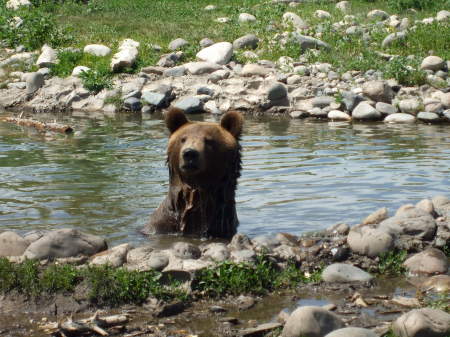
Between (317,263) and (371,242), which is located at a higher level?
(371,242)

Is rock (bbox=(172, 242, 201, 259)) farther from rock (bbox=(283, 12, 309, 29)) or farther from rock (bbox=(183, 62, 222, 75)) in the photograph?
rock (bbox=(283, 12, 309, 29))

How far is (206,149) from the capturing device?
7.35m

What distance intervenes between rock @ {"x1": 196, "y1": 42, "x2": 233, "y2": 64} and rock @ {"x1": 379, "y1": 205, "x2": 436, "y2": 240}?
12967mm

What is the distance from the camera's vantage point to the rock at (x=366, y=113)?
16341 mm

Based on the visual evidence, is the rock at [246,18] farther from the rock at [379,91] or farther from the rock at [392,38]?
the rock at [379,91]

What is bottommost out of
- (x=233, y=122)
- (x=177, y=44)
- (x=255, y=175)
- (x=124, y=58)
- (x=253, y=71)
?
(x=255, y=175)

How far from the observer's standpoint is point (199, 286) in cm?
574

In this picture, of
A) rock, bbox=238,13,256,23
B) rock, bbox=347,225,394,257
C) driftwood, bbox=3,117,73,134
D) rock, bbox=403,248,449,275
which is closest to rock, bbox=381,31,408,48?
rock, bbox=238,13,256,23

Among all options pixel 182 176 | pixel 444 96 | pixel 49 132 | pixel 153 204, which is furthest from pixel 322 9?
pixel 182 176

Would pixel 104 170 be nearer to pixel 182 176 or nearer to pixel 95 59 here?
pixel 182 176

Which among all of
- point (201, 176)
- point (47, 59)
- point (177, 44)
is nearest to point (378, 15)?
point (177, 44)

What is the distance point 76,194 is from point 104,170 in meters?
1.58

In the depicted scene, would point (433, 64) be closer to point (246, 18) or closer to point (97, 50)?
point (246, 18)

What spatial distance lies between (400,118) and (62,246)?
1086 cm
